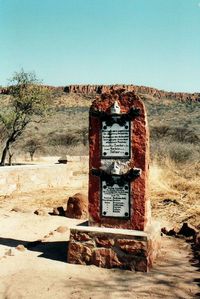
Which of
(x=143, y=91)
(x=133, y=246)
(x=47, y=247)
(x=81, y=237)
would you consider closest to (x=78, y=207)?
(x=47, y=247)

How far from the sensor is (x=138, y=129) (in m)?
6.34

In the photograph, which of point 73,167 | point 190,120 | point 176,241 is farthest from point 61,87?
point 176,241

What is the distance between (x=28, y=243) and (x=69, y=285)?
2.33 meters

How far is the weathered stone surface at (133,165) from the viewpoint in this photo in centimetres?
632

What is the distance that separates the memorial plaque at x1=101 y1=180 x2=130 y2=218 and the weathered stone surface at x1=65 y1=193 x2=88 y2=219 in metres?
3.58

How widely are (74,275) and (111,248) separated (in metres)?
0.70

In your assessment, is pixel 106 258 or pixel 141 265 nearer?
pixel 141 265

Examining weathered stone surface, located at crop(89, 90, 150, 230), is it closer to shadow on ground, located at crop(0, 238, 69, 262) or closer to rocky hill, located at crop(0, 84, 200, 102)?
shadow on ground, located at crop(0, 238, 69, 262)

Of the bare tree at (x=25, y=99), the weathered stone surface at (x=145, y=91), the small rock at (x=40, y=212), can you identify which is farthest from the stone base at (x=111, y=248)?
the weathered stone surface at (x=145, y=91)

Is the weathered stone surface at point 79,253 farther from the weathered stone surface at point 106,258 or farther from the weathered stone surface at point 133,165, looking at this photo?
the weathered stone surface at point 133,165

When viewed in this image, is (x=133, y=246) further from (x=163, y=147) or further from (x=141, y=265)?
(x=163, y=147)

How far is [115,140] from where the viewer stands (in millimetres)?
6480

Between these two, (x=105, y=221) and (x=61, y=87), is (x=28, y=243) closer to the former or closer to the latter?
(x=105, y=221)

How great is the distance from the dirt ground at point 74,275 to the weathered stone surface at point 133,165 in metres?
0.75
